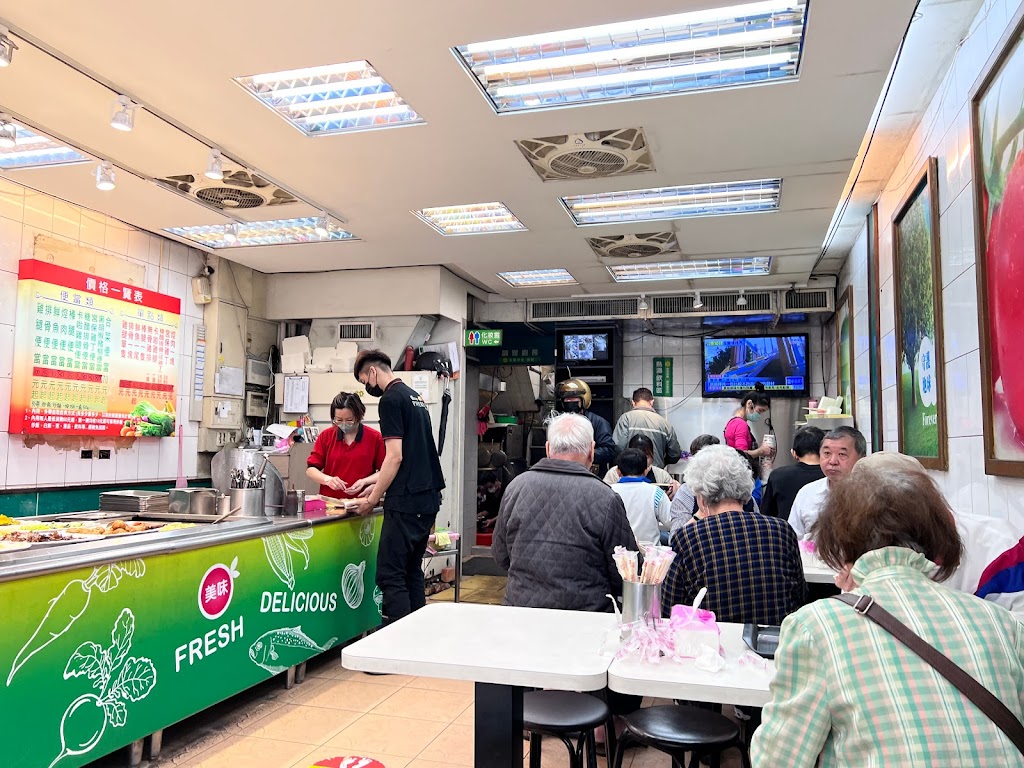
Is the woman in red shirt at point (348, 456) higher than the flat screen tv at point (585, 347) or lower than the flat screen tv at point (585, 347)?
lower

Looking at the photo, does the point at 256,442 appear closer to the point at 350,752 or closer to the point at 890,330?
the point at 350,752

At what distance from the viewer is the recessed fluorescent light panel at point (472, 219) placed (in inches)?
222

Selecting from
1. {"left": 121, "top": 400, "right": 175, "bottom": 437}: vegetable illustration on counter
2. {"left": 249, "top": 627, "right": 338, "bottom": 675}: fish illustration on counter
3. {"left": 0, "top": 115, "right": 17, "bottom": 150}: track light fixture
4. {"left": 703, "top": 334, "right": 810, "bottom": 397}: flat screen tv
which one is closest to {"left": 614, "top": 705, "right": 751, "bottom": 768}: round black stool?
{"left": 249, "top": 627, "right": 338, "bottom": 675}: fish illustration on counter

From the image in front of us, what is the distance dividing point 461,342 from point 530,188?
10.5 ft

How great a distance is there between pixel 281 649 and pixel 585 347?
5686 mm

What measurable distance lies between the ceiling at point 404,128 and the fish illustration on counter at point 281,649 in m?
2.83

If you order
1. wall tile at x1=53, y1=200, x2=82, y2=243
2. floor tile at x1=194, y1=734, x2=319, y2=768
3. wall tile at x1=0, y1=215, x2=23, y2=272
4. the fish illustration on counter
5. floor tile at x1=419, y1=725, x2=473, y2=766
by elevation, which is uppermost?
wall tile at x1=53, y1=200, x2=82, y2=243

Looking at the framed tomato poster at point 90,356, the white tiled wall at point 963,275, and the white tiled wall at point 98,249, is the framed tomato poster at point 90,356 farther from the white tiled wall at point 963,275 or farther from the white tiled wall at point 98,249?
the white tiled wall at point 963,275

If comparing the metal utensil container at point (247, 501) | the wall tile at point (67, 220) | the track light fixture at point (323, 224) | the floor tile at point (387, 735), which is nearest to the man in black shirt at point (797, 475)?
the floor tile at point (387, 735)

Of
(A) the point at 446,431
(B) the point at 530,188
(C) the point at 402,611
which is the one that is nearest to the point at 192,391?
(A) the point at 446,431

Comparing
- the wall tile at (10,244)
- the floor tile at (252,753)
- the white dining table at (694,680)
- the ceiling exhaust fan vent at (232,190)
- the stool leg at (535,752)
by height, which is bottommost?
the floor tile at (252,753)

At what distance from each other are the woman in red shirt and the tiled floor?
128 cm

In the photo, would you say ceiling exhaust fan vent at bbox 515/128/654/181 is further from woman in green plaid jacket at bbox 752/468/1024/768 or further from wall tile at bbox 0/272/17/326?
wall tile at bbox 0/272/17/326

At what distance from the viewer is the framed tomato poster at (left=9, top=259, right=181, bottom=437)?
4.99m
